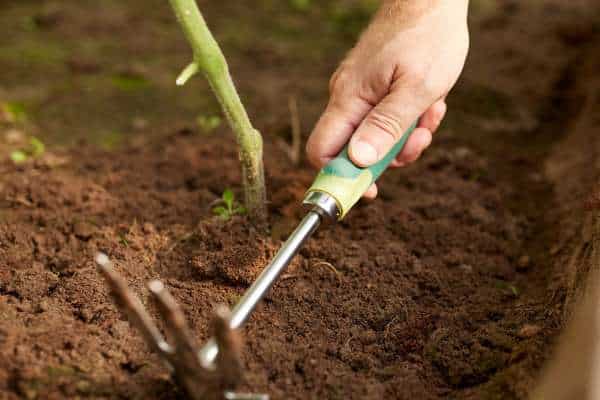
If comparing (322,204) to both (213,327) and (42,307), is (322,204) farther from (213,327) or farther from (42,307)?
(42,307)

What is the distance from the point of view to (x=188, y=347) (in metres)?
1.29

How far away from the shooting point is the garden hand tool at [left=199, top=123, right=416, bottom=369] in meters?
1.53

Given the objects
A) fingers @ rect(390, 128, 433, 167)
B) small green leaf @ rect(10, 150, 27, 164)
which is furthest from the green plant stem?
small green leaf @ rect(10, 150, 27, 164)

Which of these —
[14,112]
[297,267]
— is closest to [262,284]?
[297,267]

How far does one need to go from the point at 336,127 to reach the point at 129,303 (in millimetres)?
926

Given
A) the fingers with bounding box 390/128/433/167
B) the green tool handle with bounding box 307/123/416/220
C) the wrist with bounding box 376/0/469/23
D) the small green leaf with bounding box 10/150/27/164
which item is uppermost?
the wrist with bounding box 376/0/469/23

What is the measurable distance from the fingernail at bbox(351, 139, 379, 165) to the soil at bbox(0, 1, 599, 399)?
339 millimetres

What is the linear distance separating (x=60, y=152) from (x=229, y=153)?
0.72 metres

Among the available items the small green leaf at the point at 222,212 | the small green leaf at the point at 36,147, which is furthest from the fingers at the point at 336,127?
the small green leaf at the point at 36,147

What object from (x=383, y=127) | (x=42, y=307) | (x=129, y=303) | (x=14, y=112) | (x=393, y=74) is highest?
(x=393, y=74)

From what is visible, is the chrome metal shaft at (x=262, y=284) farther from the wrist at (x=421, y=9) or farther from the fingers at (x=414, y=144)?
the wrist at (x=421, y=9)

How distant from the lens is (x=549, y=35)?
3523 millimetres

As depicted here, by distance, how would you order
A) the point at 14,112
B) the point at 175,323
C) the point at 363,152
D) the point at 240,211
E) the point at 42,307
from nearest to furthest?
1. the point at 175,323
2. the point at 42,307
3. the point at 363,152
4. the point at 240,211
5. the point at 14,112

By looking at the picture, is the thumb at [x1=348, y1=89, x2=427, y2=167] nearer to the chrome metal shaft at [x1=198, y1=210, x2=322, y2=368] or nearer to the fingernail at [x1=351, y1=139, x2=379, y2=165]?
the fingernail at [x1=351, y1=139, x2=379, y2=165]
